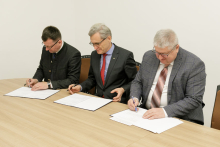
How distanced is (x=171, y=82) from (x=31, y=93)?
140 centimetres

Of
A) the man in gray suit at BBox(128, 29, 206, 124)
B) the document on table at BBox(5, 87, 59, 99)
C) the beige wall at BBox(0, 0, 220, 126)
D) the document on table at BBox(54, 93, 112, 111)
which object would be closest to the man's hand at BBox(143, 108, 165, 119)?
the man in gray suit at BBox(128, 29, 206, 124)

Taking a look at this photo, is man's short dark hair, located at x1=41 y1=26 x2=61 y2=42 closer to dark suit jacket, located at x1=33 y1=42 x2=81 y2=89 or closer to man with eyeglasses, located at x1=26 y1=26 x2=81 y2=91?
man with eyeglasses, located at x1=26 y1=26 x2=81 y2=91

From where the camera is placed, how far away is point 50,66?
279cm

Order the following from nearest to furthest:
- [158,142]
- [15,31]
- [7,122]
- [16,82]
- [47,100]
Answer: [158,142] < [7,122] < [47,100] < [16,82] < [15,31]

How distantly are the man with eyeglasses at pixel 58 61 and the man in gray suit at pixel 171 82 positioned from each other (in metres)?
0.88

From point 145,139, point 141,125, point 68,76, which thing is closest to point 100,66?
point 68,76

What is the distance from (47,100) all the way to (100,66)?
2.42ft

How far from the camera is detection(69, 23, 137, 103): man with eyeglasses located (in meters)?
2.36

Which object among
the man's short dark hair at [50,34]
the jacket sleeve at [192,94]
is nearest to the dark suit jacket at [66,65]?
the man's short dark hair at [50,34]

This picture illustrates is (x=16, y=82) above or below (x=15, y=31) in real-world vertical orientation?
below

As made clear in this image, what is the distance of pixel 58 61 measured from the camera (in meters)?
2.73

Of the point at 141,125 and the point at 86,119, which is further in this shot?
the point at 86,119

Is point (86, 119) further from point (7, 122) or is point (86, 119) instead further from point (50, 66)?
point (50, 66)

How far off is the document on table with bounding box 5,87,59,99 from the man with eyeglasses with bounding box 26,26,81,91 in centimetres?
13
